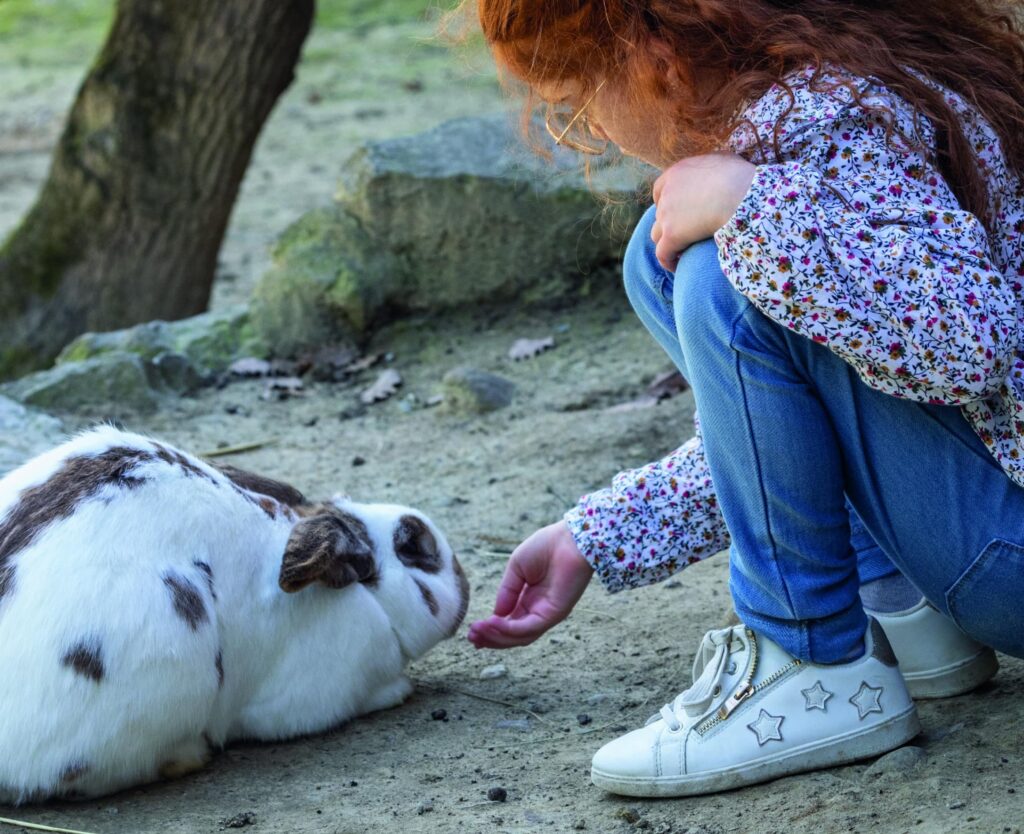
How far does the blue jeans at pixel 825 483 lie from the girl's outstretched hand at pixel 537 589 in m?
0.49

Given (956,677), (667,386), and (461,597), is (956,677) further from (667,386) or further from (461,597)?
(667,386)

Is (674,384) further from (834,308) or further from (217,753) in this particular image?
(834,308)

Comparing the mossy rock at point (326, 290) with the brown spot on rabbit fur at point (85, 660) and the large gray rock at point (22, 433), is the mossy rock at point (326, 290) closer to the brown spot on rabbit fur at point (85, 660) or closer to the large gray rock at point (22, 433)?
the large gray rock at point (22, 433)

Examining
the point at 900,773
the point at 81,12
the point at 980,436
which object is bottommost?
the point at 81,12

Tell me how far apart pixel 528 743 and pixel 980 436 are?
110 cm

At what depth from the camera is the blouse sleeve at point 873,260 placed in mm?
1946

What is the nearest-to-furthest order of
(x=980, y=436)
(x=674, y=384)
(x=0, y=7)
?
(x=980, y=436)
(x=674, y=384)
(x=0, y=7)

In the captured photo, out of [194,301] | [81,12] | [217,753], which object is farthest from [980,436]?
[81,12]

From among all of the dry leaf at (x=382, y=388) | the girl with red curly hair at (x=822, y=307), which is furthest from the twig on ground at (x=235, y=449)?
the girl with red curly hair at (x=822, y=307)

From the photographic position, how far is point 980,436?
84.0 inches

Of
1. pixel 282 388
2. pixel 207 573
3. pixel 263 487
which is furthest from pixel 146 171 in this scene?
pixel 207 573

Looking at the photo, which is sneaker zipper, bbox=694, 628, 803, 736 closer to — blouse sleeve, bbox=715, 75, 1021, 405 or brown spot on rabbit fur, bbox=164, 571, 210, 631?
blouse sleeve, bbox=715, 75, 1021, 405

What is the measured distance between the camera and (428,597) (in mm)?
3082

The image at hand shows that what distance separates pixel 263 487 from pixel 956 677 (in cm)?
144
